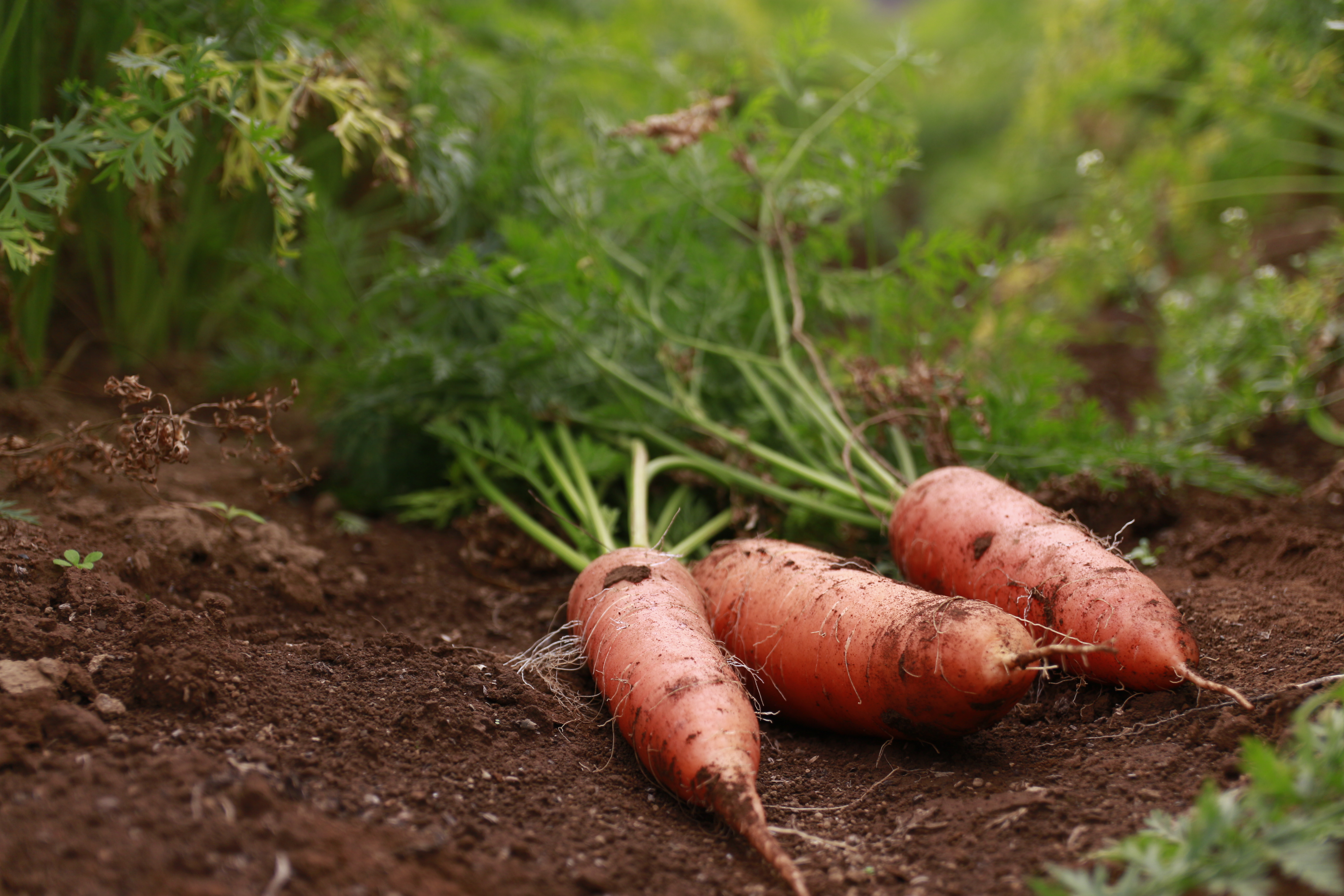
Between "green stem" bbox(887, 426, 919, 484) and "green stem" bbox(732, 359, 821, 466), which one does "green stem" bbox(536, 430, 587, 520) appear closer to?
"green stem" bbox(732, 359, 821, 466)

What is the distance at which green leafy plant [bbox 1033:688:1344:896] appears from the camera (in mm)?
1020

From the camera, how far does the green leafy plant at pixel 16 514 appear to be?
6.13 ft

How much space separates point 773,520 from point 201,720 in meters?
1.68

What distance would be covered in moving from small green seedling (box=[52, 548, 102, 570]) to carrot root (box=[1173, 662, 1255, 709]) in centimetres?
237

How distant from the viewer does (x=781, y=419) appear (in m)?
2.71

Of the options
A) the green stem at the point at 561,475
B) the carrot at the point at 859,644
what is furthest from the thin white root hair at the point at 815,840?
the green stem at the point at 561,475

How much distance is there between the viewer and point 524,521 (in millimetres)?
2648

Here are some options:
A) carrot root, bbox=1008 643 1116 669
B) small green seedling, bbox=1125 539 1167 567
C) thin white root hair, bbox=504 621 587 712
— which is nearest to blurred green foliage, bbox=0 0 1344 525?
small green seedling, bbox=1125 539 1167 567

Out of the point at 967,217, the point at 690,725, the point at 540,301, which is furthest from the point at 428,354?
the point at 967,217

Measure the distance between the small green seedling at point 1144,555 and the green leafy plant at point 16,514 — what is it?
272 cm

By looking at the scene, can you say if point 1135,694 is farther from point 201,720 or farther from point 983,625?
point 201,720

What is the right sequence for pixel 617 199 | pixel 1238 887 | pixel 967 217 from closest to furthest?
pixel 1238 887, pixel 617 199, pixel 967 217

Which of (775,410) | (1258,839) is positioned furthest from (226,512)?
(1258,839)

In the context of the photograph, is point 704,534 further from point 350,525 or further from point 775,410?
point 350,525
